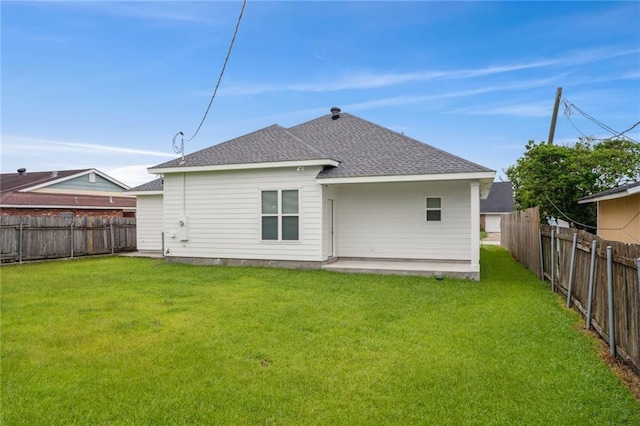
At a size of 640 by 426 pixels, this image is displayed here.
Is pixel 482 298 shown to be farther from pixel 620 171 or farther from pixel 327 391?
pixel 620 171

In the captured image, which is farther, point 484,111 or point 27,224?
point 484,111

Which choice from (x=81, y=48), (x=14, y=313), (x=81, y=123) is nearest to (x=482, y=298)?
(x=14, y=313)

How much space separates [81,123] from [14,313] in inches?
437

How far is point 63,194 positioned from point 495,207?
3336 cm

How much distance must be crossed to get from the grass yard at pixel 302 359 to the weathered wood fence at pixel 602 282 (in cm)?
32

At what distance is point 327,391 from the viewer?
12.7ft

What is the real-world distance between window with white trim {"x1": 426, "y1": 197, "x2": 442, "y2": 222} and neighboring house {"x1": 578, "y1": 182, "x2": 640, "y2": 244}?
175 inches

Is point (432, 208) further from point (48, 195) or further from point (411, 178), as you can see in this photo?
point (48, 195)

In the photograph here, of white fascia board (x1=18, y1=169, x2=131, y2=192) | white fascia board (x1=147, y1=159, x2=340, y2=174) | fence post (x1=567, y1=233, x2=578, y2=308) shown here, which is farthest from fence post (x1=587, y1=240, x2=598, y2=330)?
white fascia board (x1=18, y1=169, x2=131, y2=192)

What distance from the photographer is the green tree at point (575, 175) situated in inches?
688

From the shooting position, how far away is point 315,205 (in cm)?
1183

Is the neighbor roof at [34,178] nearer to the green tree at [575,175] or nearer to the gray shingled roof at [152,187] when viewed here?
the gray shingled roof at [152,187]

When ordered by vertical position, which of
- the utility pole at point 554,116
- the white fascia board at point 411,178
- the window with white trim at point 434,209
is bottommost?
the window with white trim at point 434,209

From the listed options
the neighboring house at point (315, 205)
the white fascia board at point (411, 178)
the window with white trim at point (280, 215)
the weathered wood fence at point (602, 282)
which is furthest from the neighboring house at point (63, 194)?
the weathered wood fence at point (602, 282)
